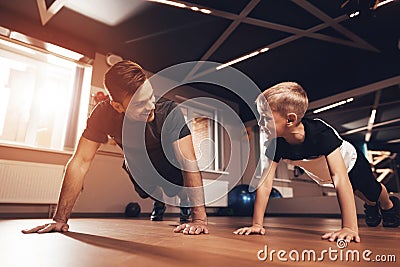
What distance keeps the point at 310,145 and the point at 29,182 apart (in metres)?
2.65

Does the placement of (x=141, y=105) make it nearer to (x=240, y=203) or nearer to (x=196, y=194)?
(x=196, y=194)

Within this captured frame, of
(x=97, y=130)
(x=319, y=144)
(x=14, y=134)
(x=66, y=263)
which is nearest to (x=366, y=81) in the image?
(x=319, y=144)

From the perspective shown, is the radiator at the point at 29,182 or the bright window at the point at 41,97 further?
the bright window at the point at 41,97

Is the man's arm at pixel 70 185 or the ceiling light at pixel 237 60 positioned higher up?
the ceiling light at pixel 237 60

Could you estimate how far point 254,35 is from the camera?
10.1 feet

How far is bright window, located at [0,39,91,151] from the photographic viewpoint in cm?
317

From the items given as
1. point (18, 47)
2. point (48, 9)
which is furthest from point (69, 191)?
point (18, 47)

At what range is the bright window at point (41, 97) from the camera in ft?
10.4

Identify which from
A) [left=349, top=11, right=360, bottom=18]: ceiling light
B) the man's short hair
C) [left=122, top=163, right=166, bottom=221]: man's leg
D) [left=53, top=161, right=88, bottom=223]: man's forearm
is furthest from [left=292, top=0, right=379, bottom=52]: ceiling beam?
[left=53, top=161, right=88, bottom=223]: man's forearm

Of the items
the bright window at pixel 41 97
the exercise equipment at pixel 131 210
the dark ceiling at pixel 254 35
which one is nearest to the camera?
the dark ceiling at pixel 254 35

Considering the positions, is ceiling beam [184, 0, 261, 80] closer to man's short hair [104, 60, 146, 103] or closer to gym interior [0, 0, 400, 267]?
gym interior [0, 0, 400, 267]

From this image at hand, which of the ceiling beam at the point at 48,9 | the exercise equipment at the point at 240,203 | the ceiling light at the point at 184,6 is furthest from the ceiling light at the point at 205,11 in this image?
the exercise equipment at the point at 240,203

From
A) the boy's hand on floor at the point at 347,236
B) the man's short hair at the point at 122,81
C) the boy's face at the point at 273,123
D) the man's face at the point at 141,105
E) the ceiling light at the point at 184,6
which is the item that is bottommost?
the boy's hand on floor at the point at 347,236

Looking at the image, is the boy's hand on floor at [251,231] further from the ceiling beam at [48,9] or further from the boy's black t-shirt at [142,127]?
the ceiling beam at [48,9]
